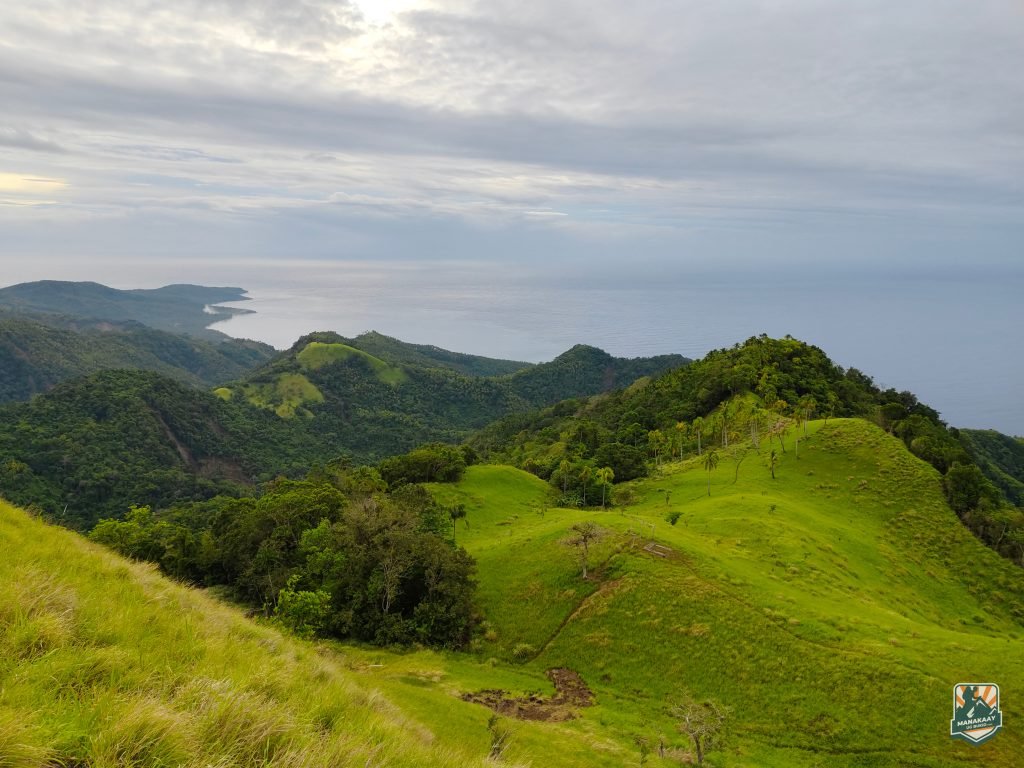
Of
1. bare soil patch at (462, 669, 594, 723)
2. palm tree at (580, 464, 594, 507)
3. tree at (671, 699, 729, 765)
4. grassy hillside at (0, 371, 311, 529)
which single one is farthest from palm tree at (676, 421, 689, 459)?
grassy hillside at (0, 371, 311, 529)

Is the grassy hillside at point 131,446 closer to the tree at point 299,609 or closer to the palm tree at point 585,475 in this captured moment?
the palm tree at point 585,475

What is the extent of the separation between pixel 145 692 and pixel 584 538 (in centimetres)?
3313

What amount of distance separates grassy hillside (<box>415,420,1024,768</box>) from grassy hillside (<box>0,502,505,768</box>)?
20.2 meters

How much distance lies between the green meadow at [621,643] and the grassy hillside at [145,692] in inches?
1.2

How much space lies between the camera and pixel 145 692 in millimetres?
5836

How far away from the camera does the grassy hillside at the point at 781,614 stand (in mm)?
23766

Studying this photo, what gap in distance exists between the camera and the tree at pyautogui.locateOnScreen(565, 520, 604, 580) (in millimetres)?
36844

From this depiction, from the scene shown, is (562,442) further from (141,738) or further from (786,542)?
(141,738)

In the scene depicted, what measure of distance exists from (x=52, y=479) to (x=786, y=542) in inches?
5296

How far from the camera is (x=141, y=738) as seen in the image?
4449 mm

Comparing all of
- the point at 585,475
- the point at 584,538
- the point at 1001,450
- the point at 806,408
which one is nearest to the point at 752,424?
the point at 806,408

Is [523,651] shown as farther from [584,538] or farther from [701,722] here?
[701,722]

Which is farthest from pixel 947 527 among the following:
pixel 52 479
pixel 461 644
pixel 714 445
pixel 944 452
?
pixel 52 479

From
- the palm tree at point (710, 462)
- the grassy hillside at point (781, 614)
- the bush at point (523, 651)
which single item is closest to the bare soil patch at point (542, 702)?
the grassy hillside at point (781, 614)
